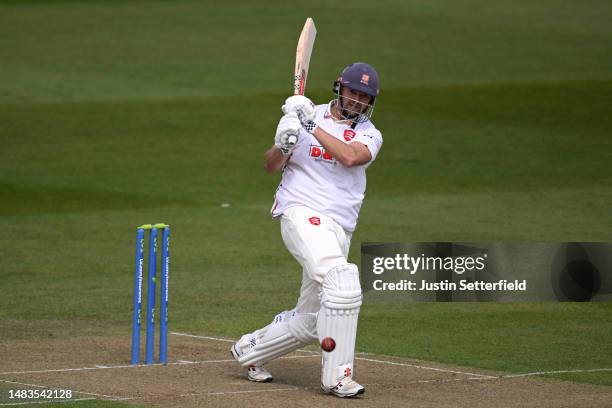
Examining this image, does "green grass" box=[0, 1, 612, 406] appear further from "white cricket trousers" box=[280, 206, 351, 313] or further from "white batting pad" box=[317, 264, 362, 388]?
"white batting pad" box=[317, 264, 362, 388]

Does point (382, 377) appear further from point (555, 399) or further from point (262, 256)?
point (262, 256)

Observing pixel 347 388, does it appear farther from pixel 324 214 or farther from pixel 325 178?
pixel 325 178

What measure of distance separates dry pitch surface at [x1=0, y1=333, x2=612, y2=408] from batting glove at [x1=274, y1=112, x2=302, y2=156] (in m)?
1.63

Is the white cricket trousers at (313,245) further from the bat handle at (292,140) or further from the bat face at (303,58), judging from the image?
the bat face at (303,58)

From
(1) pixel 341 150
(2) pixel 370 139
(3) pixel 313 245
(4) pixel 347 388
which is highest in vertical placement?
(2) pixel 370 139

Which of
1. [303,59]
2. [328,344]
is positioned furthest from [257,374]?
[303,59]

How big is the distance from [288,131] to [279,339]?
1494 millimetres

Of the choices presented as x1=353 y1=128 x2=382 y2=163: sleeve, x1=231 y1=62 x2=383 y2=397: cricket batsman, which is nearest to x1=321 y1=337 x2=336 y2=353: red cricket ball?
x1=231 y1=62 x2=383 y2=397: cricket batsman

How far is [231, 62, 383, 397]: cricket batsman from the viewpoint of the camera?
859 centimetres

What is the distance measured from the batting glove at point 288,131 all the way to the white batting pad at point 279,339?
121cm

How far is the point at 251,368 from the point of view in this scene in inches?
364

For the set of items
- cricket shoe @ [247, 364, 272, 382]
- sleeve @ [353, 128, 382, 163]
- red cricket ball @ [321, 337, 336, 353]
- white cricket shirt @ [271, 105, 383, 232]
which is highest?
sleeve @ [353, 128, 382, 163]

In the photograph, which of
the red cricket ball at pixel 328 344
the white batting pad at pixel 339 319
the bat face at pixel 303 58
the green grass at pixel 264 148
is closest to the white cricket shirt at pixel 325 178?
the bat face at pixel 303 58

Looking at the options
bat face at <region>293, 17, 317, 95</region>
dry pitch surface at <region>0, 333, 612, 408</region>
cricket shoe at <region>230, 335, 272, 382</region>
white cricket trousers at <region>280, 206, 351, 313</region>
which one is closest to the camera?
dry pitch surface at <region>0, 333, 612, 408</region>
